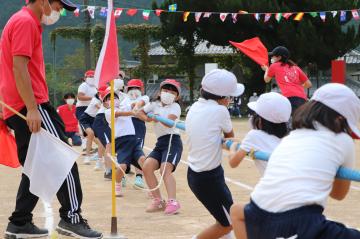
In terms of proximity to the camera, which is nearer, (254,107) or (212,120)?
(254,107)

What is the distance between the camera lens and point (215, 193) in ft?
16.0

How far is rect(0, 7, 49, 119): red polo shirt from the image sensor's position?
5.09m

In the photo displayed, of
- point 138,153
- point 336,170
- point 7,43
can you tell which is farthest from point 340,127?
point 138,153

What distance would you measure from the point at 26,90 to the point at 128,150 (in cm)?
345

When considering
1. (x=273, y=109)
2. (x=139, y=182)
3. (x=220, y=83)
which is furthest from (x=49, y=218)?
(x=273, y=109)

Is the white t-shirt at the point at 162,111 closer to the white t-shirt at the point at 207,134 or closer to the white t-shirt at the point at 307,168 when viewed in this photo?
the white t-shirt at the point at 207,134

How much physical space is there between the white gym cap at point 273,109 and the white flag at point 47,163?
5.29 ft

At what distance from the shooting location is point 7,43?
5.26m

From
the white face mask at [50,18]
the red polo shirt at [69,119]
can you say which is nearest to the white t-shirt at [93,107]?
the red polo shirt at [69,119]

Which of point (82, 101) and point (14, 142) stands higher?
point (14, 142)

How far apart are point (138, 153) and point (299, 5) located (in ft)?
85.5

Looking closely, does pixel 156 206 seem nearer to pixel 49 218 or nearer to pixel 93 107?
pixel 49 218

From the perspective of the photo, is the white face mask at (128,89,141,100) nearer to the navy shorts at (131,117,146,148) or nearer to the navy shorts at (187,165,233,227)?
the navy shorts at (131,117,146,148)

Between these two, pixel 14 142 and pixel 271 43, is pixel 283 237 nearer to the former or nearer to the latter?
pixel 14 142
